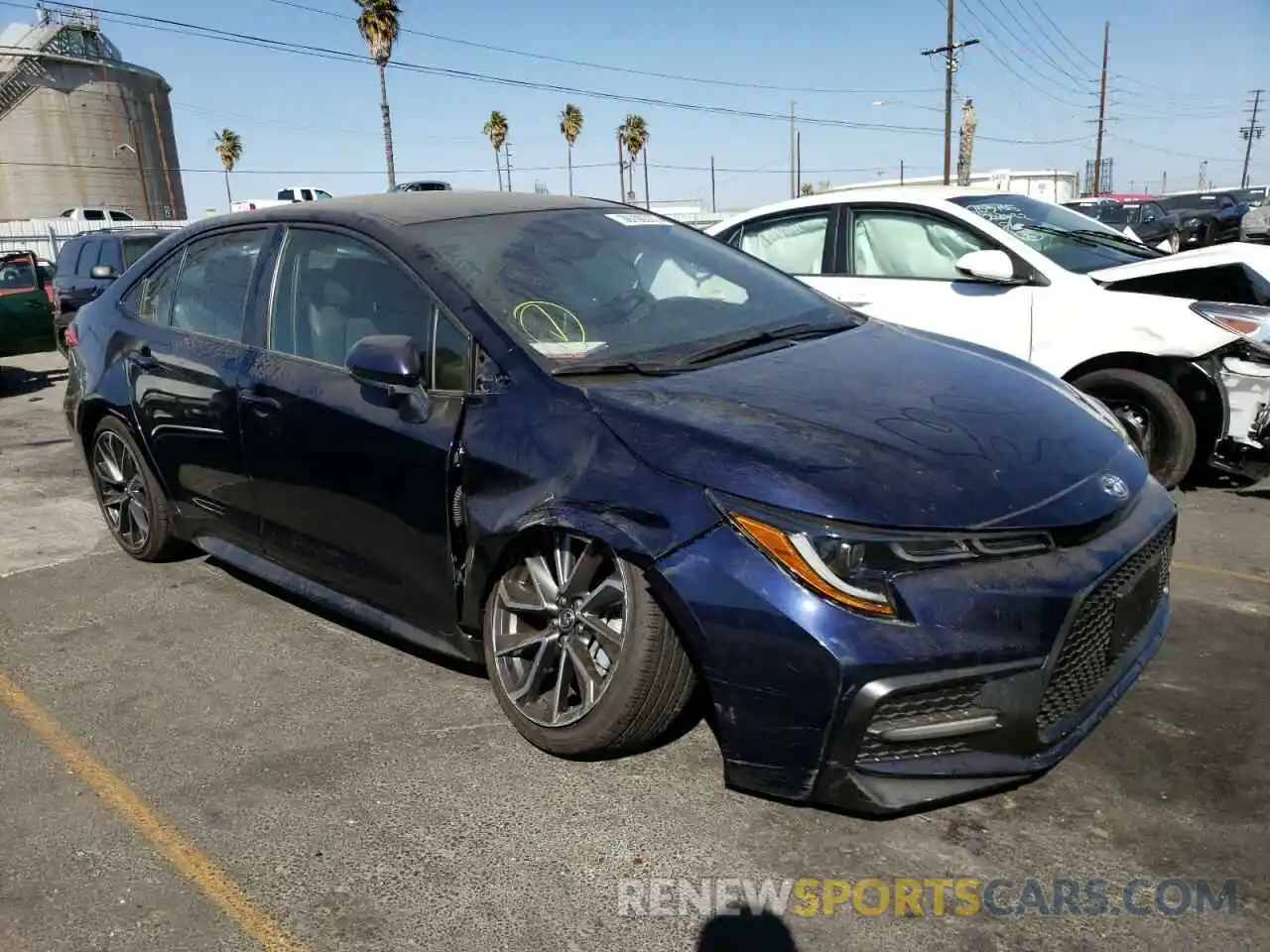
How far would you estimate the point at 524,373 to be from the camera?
9.44 feet

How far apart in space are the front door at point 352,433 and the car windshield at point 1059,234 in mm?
3926

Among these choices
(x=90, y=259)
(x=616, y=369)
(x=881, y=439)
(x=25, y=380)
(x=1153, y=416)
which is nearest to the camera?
(x=881, y=439)

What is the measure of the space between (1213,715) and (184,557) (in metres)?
4.28

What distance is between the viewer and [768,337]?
3363mm

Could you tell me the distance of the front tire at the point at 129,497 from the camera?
14.7ft

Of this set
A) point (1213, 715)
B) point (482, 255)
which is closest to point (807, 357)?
point (482, 255)

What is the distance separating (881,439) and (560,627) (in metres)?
0.98

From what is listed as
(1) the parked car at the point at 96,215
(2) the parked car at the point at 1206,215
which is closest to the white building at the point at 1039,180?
(2) the parked car at the point at 1206,215

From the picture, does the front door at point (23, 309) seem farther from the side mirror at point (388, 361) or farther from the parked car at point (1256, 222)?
the parked car at point (1256, 222)

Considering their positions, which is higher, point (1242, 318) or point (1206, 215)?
point (1242, 318)

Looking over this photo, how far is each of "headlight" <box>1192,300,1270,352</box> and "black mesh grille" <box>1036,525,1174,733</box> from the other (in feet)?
9.72

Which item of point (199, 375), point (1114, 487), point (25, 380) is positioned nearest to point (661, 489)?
point (1114, 487)

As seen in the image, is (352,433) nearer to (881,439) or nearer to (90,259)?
(881,439)

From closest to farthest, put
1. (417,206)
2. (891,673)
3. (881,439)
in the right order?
1. (891,673)
2. (881,439)
3. (417,206)
